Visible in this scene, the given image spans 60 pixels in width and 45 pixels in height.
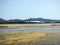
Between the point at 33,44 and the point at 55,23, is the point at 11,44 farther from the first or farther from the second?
the point at 55,23

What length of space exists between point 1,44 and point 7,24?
7.56 metres

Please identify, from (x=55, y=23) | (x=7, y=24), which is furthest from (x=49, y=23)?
(x=7, y=24)

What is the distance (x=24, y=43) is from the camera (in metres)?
6.64

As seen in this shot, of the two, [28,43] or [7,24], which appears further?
[7,24]

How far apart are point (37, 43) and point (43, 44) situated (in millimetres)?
302

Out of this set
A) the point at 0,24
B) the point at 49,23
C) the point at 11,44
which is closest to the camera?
the point at 11,44

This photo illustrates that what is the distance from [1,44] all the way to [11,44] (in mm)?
400

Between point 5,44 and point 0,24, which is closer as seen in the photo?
point 5,44

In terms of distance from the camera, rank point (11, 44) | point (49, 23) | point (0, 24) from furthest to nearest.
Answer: point (49, 23) < point (0, 24) < point (11, 44)

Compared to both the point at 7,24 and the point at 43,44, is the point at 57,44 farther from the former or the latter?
the point at 7,24

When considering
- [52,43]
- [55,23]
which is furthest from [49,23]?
[52,43]

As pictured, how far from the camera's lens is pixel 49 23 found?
1642 cm

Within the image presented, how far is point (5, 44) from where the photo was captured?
643 cm

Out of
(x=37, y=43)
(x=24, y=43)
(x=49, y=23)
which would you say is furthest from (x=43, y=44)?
(x=49, y=23)
